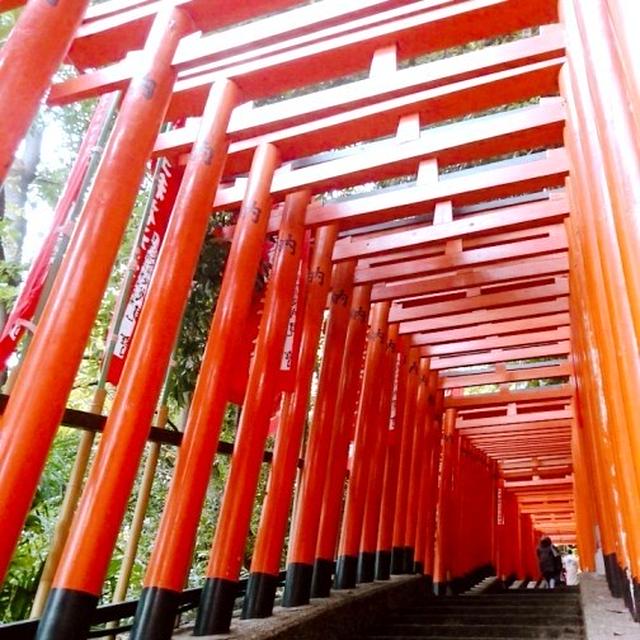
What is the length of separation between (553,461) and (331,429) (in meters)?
9.82

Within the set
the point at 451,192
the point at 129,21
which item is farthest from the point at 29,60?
the point at 451,192

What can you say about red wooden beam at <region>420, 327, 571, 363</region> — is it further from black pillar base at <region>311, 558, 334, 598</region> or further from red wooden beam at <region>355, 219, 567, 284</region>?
black pillar base at <region>311, 558, 334, 598</region>

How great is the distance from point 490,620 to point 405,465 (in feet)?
9.28

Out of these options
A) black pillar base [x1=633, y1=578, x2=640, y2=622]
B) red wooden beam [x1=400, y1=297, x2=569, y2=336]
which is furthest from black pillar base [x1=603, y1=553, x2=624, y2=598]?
red wooden beam [x1=400, y1=297, x2=569, y2=336]

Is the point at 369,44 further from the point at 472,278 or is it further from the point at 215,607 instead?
the point at 215,607

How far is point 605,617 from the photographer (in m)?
3.61

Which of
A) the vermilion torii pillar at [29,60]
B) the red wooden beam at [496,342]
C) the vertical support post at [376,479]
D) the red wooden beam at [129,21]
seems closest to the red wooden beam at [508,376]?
the red wooden beam at [496,342]

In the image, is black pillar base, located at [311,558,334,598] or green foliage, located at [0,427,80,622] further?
black pillar base, located at [311,558,334,598]

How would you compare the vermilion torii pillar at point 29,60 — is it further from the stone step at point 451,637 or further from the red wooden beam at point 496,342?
the red wooden beam at point 496,342

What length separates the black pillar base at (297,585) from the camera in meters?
4.58

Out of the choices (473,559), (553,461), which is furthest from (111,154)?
(553,461)

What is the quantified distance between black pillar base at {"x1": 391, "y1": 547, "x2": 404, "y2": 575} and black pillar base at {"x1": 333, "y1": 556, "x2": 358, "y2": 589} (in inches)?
62.6

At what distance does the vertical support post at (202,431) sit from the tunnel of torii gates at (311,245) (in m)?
0.01

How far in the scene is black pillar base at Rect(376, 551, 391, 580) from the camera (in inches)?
263
